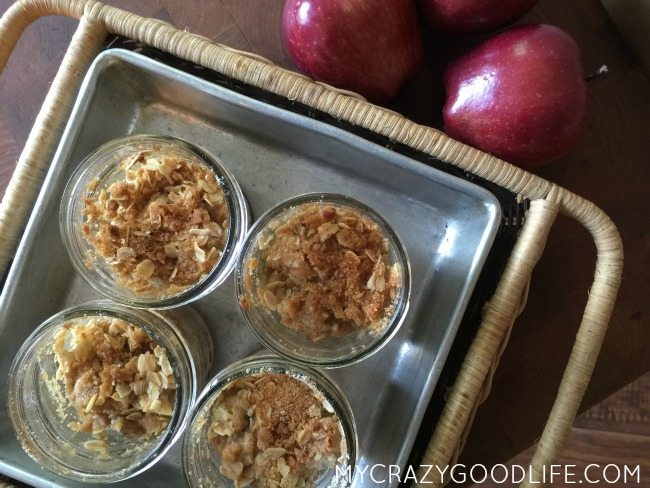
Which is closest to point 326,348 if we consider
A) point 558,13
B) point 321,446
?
Result: point 321,446

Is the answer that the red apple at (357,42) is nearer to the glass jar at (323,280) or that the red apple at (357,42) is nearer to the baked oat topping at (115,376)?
the glass jar at (323,280)

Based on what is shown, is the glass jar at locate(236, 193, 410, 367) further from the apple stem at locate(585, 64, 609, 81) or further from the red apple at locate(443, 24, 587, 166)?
the apple stem at locate(585, 64, 609, 81)

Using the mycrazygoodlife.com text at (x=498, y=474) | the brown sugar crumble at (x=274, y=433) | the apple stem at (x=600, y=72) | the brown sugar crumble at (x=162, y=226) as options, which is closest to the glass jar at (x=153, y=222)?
the brown sugar crumble at (x=162, y=226)

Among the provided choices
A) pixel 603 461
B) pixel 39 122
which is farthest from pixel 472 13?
pixel 603 461

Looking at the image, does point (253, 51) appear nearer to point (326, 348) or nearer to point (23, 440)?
point (326, 348)

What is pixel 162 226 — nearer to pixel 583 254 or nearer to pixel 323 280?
pixel 323 280

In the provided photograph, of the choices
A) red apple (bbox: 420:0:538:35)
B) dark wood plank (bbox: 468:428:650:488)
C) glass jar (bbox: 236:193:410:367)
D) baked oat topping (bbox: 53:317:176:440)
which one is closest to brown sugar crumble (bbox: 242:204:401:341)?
glass jar (bbox: 236:193:410:367)

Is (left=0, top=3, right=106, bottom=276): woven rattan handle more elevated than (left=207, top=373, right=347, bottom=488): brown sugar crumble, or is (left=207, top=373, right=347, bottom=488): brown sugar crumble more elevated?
(left=0, top=3, right=106, bottom=276): woven rattan handle
